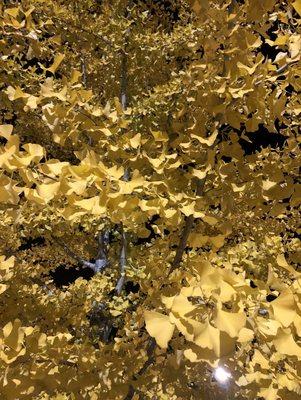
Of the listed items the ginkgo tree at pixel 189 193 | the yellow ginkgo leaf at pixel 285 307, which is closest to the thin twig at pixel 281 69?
the ginkgo tree at pixel 189 193

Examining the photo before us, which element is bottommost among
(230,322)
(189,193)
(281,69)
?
(189,193)

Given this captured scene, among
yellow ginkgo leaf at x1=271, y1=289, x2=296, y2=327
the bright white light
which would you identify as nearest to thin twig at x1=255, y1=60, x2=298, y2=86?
yellow ginkgo leaf at x1=271, y1=289, x2=296, y2=327

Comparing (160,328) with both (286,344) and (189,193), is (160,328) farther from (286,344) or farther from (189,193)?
(189,193)

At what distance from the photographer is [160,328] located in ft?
2.32

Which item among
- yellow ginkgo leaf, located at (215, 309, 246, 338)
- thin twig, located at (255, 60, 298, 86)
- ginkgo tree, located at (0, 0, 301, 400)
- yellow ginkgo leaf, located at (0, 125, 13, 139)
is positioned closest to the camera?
yellow ginkgo leaf, located at (215, 309, 246, 338)

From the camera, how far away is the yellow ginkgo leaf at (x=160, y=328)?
A: 70cm

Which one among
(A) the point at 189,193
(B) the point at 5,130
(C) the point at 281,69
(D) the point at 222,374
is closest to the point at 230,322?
(A) the point at 189,193

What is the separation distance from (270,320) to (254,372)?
0.46 metres

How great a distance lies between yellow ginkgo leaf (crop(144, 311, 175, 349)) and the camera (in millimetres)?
696

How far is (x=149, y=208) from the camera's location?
961mm

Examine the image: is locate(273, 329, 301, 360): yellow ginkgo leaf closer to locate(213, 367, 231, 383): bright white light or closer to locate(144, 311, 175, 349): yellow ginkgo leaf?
locate(144, 311, 175, 349): yellow ginkgo leaf

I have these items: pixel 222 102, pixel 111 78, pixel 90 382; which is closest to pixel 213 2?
pixel 222 102

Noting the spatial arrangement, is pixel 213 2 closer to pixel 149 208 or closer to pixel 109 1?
Result: pixel 149 208

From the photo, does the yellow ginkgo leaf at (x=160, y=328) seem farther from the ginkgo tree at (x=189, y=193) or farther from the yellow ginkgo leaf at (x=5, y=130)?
the yellow ginkgo leaf at (x=5, y=130)
